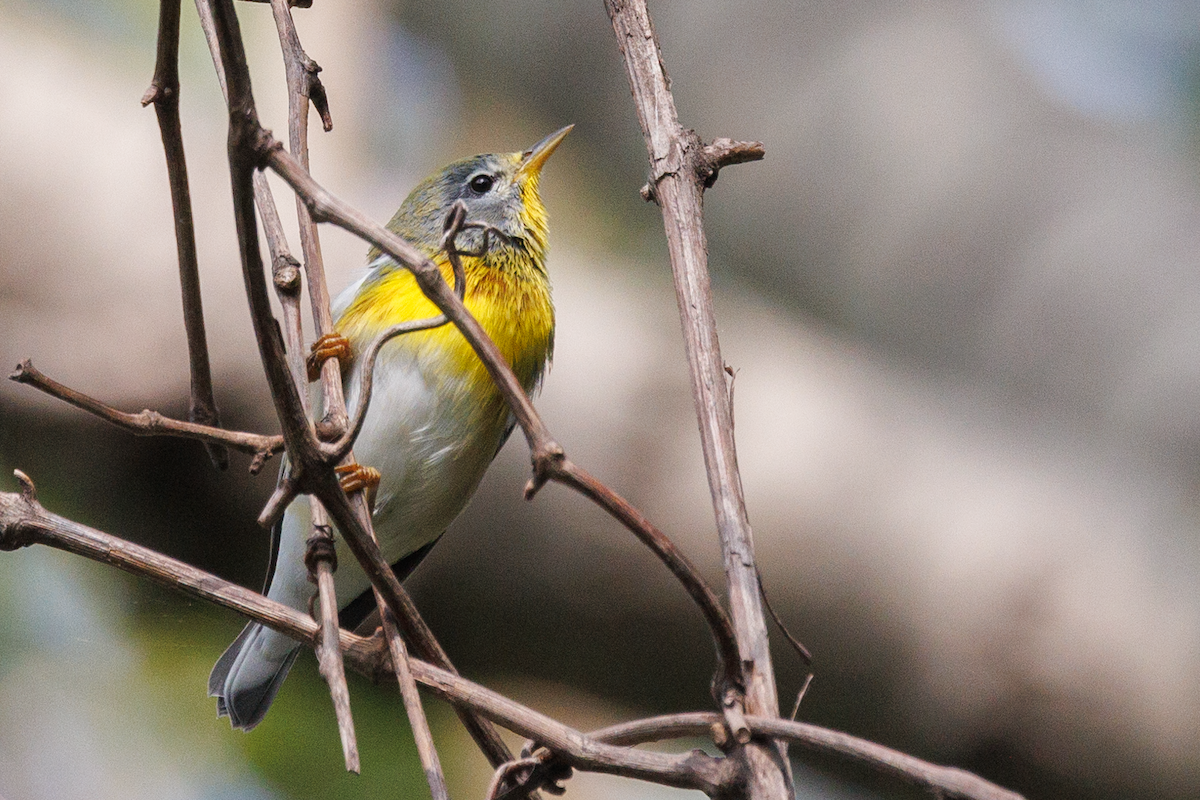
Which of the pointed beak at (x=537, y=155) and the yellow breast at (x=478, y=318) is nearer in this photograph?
the yellow breast at (x=478, y=318)

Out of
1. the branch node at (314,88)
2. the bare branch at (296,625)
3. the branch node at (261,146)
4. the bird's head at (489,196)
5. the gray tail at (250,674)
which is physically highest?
the bird's head at (489,196)

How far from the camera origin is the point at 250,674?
146 cm

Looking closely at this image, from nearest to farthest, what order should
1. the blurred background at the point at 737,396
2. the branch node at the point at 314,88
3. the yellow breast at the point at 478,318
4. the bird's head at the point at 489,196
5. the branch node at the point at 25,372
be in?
1. the branch node at the point at 25,372
2. the branch node at the point at 314,88
3. the yellow breast at the point at 478,318
4. the bird's head at the point at 489,196
5. the blurred background at the point at 737,396

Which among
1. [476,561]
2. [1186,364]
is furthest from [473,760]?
[1186,364]

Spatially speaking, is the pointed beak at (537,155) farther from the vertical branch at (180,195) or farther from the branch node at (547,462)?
the branch node at (547,462)

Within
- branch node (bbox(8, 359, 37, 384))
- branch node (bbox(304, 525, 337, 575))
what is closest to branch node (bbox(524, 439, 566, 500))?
branch node (bbox(304, 525, 337, 575))

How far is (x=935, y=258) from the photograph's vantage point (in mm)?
2293

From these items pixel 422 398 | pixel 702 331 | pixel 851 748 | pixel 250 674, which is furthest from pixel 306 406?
pixel 250 674

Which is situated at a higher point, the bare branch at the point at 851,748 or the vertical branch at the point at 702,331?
the vertical branch at the point at 702,331

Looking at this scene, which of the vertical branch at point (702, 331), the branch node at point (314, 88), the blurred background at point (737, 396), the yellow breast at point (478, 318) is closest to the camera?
the vertical branch at point (702, 331)

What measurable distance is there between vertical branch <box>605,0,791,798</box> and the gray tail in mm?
1004

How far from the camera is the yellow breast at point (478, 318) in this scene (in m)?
1.36

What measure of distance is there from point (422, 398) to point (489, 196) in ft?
1.34

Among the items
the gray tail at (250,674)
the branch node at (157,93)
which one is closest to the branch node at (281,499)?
the branch node at (157,93)
